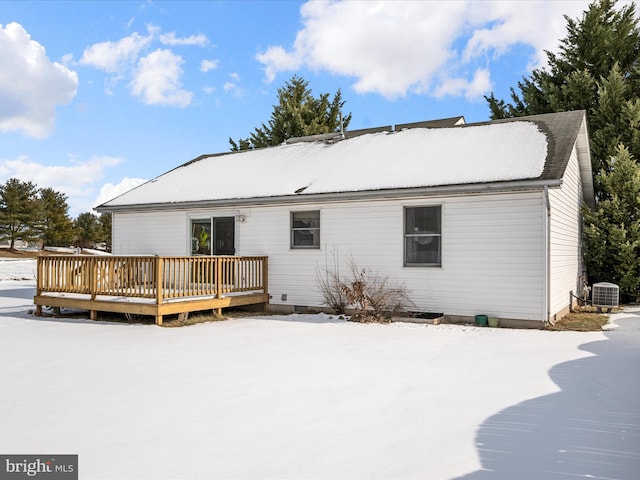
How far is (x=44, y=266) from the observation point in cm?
1159

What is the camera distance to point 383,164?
478 inches

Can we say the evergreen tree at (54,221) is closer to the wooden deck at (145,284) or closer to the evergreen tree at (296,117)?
the evergreen tree at (296,117)

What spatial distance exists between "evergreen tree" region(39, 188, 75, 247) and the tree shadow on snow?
46976 mm

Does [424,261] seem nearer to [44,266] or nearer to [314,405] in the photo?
[314,405]

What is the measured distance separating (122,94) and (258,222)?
854 cm

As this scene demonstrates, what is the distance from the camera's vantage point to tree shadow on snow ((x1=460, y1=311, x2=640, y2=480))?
3.13 metres

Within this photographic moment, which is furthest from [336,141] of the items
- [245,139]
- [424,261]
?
[245,139]

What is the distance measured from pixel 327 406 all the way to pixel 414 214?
6.89 m

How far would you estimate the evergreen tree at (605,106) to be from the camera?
14.2 metres

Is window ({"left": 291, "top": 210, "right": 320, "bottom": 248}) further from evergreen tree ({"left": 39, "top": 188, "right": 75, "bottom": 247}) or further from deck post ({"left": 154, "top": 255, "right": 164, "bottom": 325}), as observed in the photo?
evergreen tree ({"left": 39, "top": 188, "right": 75, "bottom": 247})

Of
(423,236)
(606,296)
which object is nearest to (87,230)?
(423,236)

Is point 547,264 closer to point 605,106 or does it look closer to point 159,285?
point 159,285

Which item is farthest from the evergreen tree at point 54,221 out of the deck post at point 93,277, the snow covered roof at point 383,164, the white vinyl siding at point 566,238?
the white vinyl siding at point 566,238

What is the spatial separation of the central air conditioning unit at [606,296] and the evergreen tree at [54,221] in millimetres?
44840
